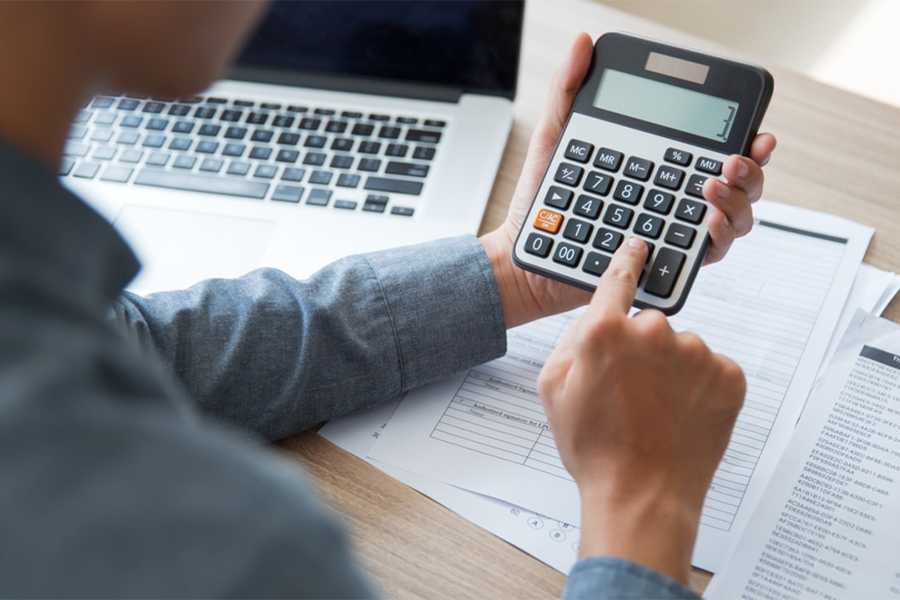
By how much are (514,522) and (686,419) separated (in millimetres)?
116

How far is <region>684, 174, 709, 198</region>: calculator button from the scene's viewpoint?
55 cm

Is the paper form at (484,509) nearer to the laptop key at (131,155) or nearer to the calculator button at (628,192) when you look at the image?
the calculator button at (628,192)

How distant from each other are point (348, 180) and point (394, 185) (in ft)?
0.11

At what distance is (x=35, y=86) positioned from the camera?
326 mm

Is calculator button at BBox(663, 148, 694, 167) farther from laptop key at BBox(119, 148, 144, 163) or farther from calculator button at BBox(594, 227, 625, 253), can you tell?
laptop key at BBox(119, 148, 144, 163)

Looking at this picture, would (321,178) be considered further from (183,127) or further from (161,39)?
(161,39)

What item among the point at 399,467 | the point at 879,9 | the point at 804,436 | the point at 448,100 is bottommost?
the point at 399,467

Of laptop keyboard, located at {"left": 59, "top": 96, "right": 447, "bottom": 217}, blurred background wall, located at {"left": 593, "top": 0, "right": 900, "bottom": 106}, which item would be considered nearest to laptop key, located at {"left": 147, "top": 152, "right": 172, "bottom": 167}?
laptop keyboard, located at {"left": 59, "top": 96, "right": 447, "bottom": 217}

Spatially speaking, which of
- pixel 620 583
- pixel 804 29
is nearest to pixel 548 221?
pixel 620 583

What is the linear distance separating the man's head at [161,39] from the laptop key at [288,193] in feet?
1.00

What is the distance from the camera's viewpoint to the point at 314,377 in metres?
0.54

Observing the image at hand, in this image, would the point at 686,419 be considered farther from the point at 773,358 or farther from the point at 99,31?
the point at 99,31

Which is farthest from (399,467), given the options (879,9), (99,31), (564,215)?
(879,9)

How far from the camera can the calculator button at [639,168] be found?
564 mm
